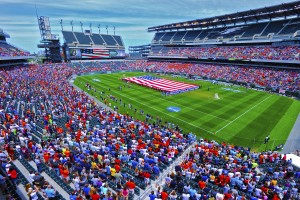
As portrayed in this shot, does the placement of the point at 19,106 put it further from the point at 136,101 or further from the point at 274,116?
the point at 274,116

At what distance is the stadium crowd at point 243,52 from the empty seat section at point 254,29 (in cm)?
509

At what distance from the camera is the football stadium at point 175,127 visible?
11.2 metres

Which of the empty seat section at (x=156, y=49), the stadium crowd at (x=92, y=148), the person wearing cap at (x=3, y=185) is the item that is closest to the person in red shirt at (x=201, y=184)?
the stadium crowd at (x=92, y=148)

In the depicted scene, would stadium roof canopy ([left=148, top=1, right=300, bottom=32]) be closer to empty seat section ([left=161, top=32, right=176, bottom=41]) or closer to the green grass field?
empty seat section ([left=161, top=32, right=176, bottom=41])

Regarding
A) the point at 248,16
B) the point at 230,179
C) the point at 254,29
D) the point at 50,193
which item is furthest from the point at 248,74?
the point at 50,193

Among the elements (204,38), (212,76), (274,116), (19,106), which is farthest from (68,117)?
(204,38)

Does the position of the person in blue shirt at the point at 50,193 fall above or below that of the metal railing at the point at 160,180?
above

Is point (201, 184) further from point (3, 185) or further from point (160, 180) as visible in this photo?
point (3, 185)

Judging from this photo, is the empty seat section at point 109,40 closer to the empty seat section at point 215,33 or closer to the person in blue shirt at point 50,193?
the empty seat section at point 215,33

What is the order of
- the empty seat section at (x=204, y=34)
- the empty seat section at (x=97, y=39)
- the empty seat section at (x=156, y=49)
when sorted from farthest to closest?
the empty seat section at (x=156, y=49) → the empty seat section at (x=97, y=39) → the empty seat section at (x=204, y=34)

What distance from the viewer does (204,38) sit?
255 feet

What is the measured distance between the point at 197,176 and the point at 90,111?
59.4 feet

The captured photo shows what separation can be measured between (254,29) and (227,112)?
158 feet

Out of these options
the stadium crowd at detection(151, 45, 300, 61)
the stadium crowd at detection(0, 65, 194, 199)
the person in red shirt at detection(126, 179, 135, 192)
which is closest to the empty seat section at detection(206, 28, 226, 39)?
the stadium crowd at detection(151, 45, 300, 61)
